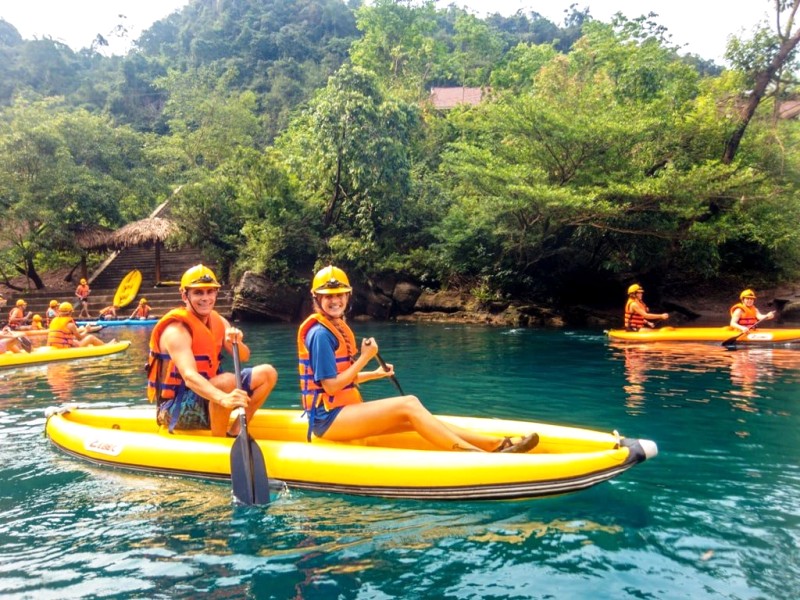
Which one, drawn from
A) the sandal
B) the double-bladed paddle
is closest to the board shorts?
the sandal

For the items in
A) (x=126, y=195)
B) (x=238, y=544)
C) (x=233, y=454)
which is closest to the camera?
(x=238, y=544)

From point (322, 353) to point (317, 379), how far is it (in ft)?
0.63

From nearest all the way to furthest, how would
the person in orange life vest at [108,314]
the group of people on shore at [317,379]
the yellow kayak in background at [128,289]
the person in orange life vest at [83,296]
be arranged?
the group of people on shore at [317,379], the person in orange life vest at [108,314], the person in orange life vest at [83,296], the yellow kayak in background at [128,289]

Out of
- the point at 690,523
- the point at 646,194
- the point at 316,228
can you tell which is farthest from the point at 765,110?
the point at 690,523

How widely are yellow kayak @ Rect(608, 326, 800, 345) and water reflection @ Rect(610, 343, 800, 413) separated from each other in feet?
0.53

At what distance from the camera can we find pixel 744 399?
643 centimetres

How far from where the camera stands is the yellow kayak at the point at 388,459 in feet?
11.2

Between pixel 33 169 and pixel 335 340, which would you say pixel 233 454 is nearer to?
pixel 335 340

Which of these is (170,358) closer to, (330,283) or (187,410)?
(187,410)

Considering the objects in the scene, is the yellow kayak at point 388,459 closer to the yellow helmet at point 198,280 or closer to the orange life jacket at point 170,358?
the orange life jacket at point 170,358

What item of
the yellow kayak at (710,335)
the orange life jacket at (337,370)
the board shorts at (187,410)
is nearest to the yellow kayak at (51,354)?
the board shorts at (187,410)

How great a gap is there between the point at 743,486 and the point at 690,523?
2.65 ft

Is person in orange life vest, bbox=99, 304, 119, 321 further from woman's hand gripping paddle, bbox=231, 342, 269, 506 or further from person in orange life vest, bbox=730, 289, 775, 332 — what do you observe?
person in orange life vest, bbox=730, 289, 775, 332

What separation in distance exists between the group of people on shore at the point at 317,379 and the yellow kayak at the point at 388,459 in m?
0.17
